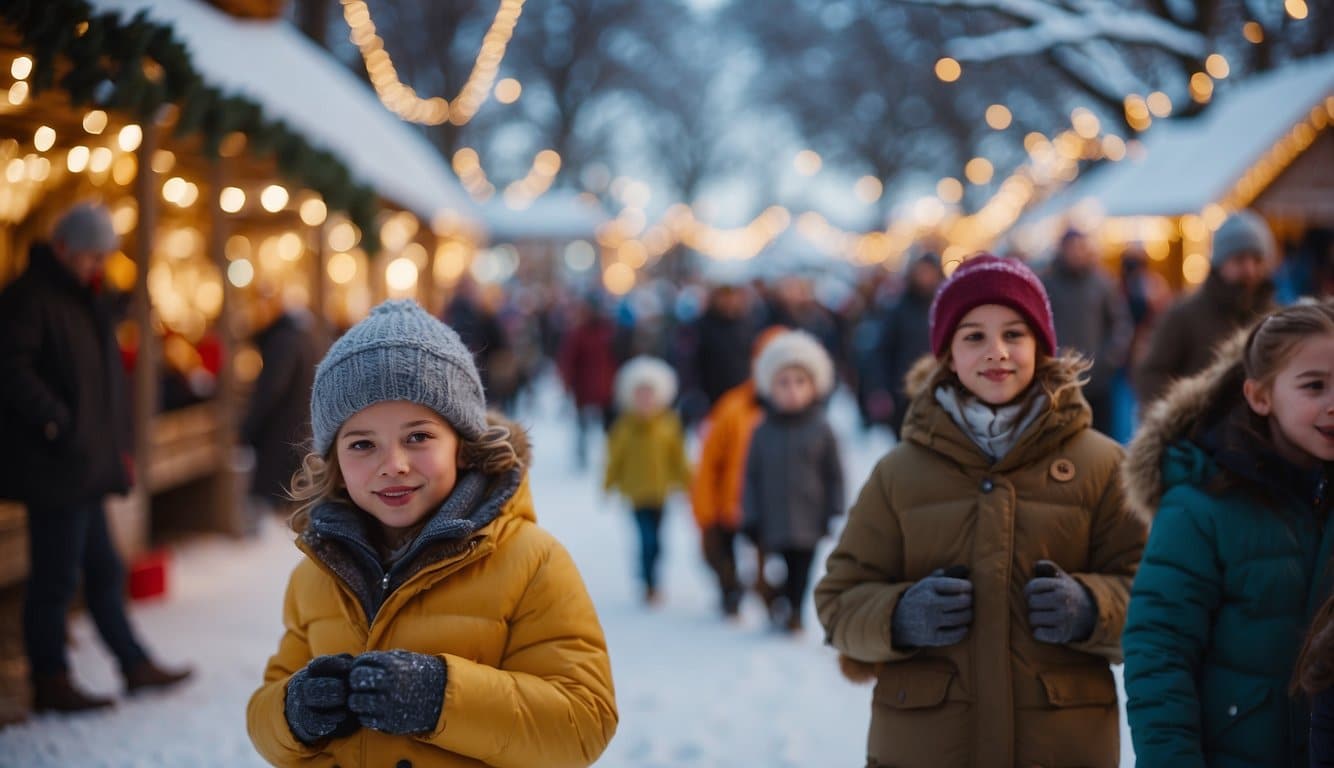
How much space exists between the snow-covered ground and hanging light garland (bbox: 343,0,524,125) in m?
7.88

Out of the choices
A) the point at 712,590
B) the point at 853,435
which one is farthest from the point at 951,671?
the point at 853,435

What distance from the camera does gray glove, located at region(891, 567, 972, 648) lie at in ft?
8.50

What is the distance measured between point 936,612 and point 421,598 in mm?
1103

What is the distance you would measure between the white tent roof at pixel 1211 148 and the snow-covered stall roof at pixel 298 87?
29.9 ft

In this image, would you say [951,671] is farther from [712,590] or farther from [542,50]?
[542,50]

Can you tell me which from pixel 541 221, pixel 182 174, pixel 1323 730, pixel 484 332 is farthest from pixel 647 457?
pixel 541 221

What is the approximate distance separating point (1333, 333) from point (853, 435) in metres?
13.8

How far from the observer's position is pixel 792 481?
645 cm

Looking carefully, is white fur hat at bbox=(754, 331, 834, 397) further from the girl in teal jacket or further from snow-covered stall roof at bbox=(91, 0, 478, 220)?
the girl in teal jacket

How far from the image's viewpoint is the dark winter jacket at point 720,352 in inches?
436

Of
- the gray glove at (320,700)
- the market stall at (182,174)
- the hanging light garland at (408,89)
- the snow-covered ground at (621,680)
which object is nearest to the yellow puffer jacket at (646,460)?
the snow-covered ground at (621,680)

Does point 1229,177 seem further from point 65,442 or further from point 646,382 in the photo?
point 65,442

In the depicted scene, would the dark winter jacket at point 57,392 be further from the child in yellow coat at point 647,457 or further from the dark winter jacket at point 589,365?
the dark winter jacket at point 589,365

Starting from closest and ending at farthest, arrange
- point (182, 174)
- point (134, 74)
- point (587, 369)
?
point (134, 74) < point (182, 174) < point (587, 369)
